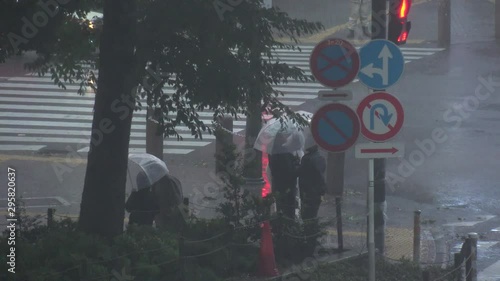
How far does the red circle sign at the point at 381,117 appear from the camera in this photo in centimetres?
948

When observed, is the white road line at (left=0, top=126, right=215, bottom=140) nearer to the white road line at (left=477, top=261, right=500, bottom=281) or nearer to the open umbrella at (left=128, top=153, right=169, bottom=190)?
the white road line at (left=477, top=261, right=500, bottom=281)

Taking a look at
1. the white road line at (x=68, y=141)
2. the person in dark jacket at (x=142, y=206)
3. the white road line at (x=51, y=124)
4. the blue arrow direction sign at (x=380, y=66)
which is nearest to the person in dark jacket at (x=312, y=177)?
the person in dark jacket at (x=142, y=206)

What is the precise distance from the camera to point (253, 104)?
9922 mm

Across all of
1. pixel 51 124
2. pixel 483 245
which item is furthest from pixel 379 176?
pixel 51 124

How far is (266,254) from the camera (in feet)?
33.6

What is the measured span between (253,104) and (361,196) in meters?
7.00

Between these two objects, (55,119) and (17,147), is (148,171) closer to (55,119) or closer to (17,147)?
(17,147)

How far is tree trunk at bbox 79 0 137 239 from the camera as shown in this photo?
9.57 metres

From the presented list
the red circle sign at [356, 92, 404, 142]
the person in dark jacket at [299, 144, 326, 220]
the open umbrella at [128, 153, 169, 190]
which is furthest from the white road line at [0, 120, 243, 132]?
the red circle sign at [356, 92, 404, 142]

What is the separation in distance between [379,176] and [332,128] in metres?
2.77

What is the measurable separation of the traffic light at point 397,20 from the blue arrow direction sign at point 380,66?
5.80ft

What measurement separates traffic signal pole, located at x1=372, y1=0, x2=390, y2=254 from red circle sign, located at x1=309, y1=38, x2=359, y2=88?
6.61 feet

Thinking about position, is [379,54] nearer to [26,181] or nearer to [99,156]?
[99,156]

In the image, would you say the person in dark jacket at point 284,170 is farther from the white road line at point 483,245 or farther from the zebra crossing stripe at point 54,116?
the zebra crossing stripe at point 54,116
